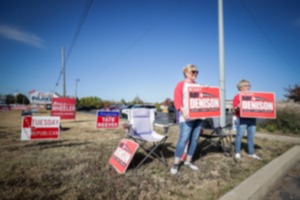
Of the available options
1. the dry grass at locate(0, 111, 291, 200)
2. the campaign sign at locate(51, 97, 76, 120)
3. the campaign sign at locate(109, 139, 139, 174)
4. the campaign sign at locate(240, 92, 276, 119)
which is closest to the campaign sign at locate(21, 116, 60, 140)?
the dry grass at locate(0, 111, 291, 200)

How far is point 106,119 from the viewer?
5.78 m

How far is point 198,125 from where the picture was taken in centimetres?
282

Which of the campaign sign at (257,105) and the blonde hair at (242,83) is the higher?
→ the blonde hair at (242,83)

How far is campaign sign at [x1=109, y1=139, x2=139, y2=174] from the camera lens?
262 cm

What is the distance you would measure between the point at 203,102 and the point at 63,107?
778 cm

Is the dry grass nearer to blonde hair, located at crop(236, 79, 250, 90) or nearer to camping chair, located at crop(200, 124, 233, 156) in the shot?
camping chair, located at crop(200, 124, 233, 156)

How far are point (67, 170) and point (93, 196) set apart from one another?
100 centimetres

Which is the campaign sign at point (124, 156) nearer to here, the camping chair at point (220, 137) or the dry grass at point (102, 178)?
the dry grass at point (102, 178)

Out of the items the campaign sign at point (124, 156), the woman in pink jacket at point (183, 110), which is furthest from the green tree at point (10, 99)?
the woman in pink jacket at point (183, 110)

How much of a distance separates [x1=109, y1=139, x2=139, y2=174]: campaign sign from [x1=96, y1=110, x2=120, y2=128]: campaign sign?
293cm

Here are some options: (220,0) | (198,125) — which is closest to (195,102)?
(198,125)

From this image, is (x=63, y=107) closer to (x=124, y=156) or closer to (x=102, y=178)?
(x=124, y=156)

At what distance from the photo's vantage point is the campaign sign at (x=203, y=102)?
260cm

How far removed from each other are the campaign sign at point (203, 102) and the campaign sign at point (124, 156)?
3.48ft
